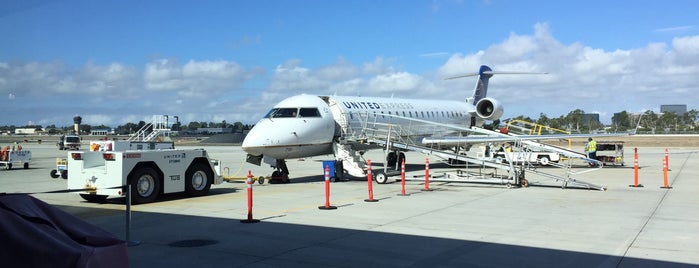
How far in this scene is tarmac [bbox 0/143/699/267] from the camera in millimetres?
7883

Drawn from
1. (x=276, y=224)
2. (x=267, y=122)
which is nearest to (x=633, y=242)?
(x=276, y=224)

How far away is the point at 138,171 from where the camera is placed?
13820 millimetres

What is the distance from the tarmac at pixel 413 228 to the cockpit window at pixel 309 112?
3.64 metres

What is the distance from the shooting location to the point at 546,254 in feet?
26.6

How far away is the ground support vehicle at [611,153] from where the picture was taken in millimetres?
29766

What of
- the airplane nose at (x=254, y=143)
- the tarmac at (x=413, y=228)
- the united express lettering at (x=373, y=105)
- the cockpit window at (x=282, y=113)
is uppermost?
the united express lettering at (x=373, y=105)

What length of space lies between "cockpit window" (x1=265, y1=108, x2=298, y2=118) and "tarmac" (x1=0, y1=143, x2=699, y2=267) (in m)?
3.33

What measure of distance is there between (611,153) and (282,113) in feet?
63.6

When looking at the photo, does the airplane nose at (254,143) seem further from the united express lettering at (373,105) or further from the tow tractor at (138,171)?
the united express lettering at (373,105)

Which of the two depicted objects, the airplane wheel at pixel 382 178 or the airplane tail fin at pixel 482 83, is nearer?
the airplane wheel at pixel 382 178

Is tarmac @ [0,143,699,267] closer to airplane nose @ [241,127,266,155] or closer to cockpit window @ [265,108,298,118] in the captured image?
airplane nose @ [241,127,266,155]

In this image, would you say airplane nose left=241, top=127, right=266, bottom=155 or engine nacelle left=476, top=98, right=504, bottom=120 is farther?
engine nacelle left=476, top=98, right=504, bottom=120

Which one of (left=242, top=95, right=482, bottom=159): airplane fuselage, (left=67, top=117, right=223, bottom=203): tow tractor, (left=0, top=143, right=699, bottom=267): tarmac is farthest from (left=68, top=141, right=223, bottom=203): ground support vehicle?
(left=242, top=95, right=482, bottom=159): airplane fuselage

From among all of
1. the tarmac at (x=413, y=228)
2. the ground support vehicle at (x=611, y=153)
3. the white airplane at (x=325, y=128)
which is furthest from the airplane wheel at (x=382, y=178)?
the ground support vehicle at (x=611, y=153)
